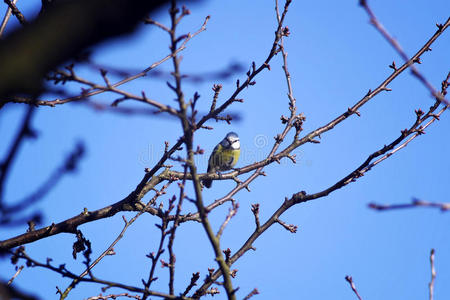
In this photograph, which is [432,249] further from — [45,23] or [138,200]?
[138,200]

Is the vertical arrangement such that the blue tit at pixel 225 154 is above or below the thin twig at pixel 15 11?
above

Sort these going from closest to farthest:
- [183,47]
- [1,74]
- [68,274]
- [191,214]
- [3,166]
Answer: [1,74], [3,166], [68,274], [183,47], [191,214]

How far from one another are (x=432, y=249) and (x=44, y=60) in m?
1.60

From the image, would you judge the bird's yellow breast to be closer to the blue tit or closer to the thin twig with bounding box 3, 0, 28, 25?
the blue tit

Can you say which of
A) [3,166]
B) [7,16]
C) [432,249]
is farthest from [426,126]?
[7,16]

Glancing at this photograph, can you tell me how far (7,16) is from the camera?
338 cm

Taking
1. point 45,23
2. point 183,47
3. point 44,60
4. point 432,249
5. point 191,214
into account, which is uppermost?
point 183,47

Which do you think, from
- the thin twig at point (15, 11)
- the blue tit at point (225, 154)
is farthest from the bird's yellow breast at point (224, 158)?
the thin twig at point (15, 11)

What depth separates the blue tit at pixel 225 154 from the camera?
855 centimetres

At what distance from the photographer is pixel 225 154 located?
857cm

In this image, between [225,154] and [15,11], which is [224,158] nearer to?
[225,154]

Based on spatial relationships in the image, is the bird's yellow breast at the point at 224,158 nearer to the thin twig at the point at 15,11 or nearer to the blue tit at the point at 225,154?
the blue tit at the point at 225,154

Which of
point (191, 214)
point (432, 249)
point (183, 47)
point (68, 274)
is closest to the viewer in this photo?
point (432, 249)

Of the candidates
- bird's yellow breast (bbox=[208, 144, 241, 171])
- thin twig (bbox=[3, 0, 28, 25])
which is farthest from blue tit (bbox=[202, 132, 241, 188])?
thin twig (bbox=[3, 0, 28, 25])
